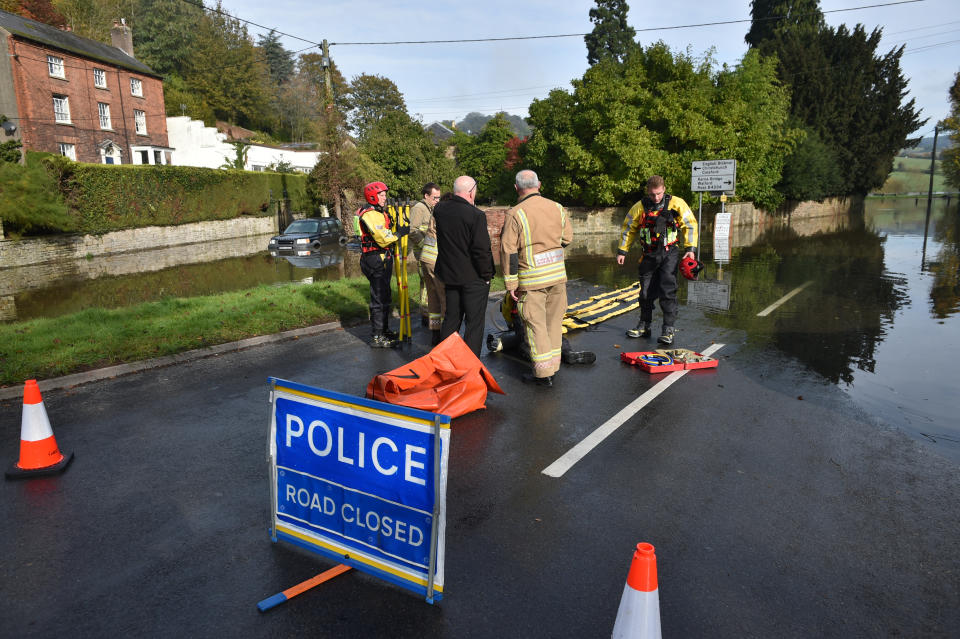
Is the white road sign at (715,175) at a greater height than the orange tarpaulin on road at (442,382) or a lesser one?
greater

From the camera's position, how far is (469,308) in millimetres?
6859

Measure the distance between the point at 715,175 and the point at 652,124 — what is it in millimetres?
15371

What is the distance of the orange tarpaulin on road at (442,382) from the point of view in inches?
226

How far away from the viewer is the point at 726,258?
17328 millimetres

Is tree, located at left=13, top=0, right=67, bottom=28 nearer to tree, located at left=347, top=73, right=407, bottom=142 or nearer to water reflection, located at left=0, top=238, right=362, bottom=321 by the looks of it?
tree, located at left=347, top=73, right=407, bottom=142

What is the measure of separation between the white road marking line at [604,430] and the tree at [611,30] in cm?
6518

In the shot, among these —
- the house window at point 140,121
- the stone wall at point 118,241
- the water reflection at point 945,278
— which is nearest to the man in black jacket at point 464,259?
the water reflection at point 945,278

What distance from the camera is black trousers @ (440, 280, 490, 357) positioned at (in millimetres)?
6848

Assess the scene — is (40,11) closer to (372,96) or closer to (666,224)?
(372,96)

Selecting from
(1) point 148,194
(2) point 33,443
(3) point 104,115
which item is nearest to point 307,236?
(1) point 148,194

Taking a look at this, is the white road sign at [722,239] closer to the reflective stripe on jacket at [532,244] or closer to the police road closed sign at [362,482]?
the reflective stripe on jacket at [532,244]

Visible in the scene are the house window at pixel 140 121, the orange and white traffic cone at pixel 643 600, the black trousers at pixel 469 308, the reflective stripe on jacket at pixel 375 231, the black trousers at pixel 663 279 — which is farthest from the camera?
the house window at pixel 140 121

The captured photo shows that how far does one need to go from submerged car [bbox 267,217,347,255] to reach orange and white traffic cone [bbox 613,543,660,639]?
75.6 feet

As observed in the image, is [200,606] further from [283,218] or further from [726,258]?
[283,218]
